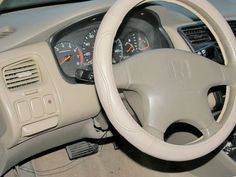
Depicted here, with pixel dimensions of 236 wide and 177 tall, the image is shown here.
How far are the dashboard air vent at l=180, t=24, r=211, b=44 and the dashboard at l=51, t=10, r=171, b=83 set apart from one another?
10 cm

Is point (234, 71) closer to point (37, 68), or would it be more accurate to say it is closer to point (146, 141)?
point (146, 141)

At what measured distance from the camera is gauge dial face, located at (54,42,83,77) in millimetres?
1774

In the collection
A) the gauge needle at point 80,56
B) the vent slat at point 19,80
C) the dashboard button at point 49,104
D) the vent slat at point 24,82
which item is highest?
the gauge needle at point 80,56

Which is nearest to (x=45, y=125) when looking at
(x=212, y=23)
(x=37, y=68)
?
(x=37, y=68)

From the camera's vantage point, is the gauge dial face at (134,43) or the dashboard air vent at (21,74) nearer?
the dashboard air vent at (21,74)

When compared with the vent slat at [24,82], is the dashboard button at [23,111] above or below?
below

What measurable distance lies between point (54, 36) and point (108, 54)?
394mm

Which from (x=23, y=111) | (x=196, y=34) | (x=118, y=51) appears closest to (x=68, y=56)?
(x=118, y=51)

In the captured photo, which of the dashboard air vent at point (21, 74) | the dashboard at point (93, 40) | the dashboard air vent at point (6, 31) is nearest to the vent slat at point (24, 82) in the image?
the dashboard air vent at point (21, 74)

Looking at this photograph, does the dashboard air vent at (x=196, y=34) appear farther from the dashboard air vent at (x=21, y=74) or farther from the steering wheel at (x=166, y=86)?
the dashboard air vent at (x=21, y=74)

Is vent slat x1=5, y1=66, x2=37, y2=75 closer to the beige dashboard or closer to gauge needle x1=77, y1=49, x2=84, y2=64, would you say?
the beige dashboard

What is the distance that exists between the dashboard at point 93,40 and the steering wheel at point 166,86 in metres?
0.29

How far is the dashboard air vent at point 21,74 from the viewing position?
5.30ft

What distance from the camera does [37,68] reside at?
5.47ft
